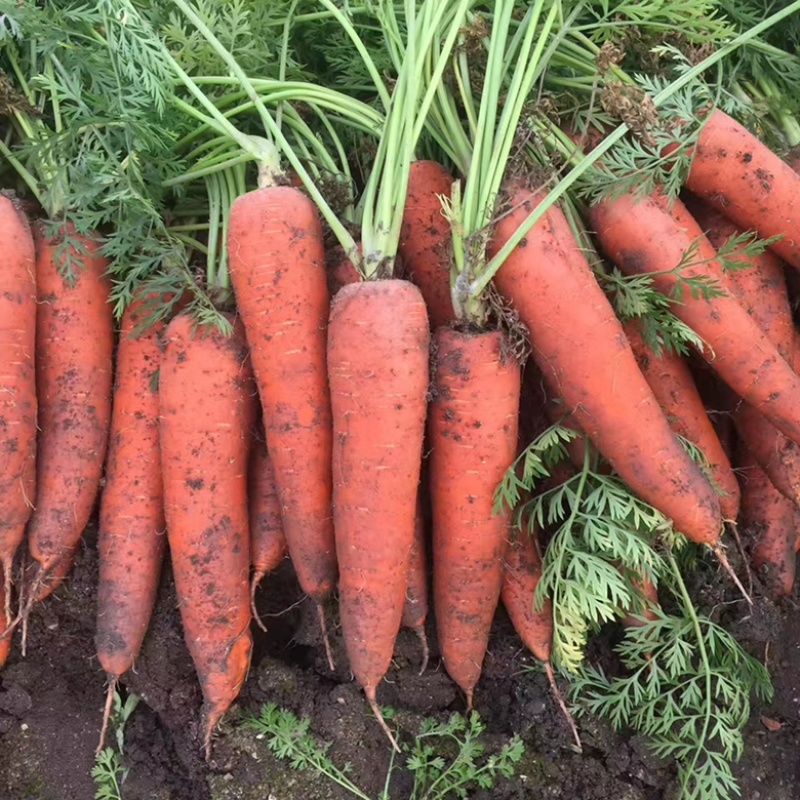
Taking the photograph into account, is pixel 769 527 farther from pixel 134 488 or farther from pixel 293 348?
pixel 134 488

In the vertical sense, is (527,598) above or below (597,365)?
below

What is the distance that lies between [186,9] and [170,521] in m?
1.23

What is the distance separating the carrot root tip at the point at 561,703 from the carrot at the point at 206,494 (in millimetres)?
781

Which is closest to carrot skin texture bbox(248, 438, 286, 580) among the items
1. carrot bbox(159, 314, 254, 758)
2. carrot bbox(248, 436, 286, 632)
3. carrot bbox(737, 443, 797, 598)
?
carrot bbox(248, 436, 286, 632)

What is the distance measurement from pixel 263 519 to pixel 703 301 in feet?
4.24

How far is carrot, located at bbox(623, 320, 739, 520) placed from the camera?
198 cm

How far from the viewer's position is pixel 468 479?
1814mm

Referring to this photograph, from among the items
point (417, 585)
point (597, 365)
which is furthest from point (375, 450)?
point (597, 365)

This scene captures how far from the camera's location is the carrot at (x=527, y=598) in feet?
6.27

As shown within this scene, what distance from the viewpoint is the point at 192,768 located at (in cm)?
182

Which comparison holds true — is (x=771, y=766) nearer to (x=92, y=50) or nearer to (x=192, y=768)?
(x=192, y=768)

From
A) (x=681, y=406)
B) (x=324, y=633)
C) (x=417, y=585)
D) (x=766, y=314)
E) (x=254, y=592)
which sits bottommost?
(x=254, y=592)

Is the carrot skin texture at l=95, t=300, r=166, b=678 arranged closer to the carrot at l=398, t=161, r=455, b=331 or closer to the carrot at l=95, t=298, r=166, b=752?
the carrot at l=95, t=298, r=166, b=752

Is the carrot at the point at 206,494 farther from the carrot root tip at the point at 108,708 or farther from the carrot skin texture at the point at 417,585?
the carrot skin texture at the point at 417,585
